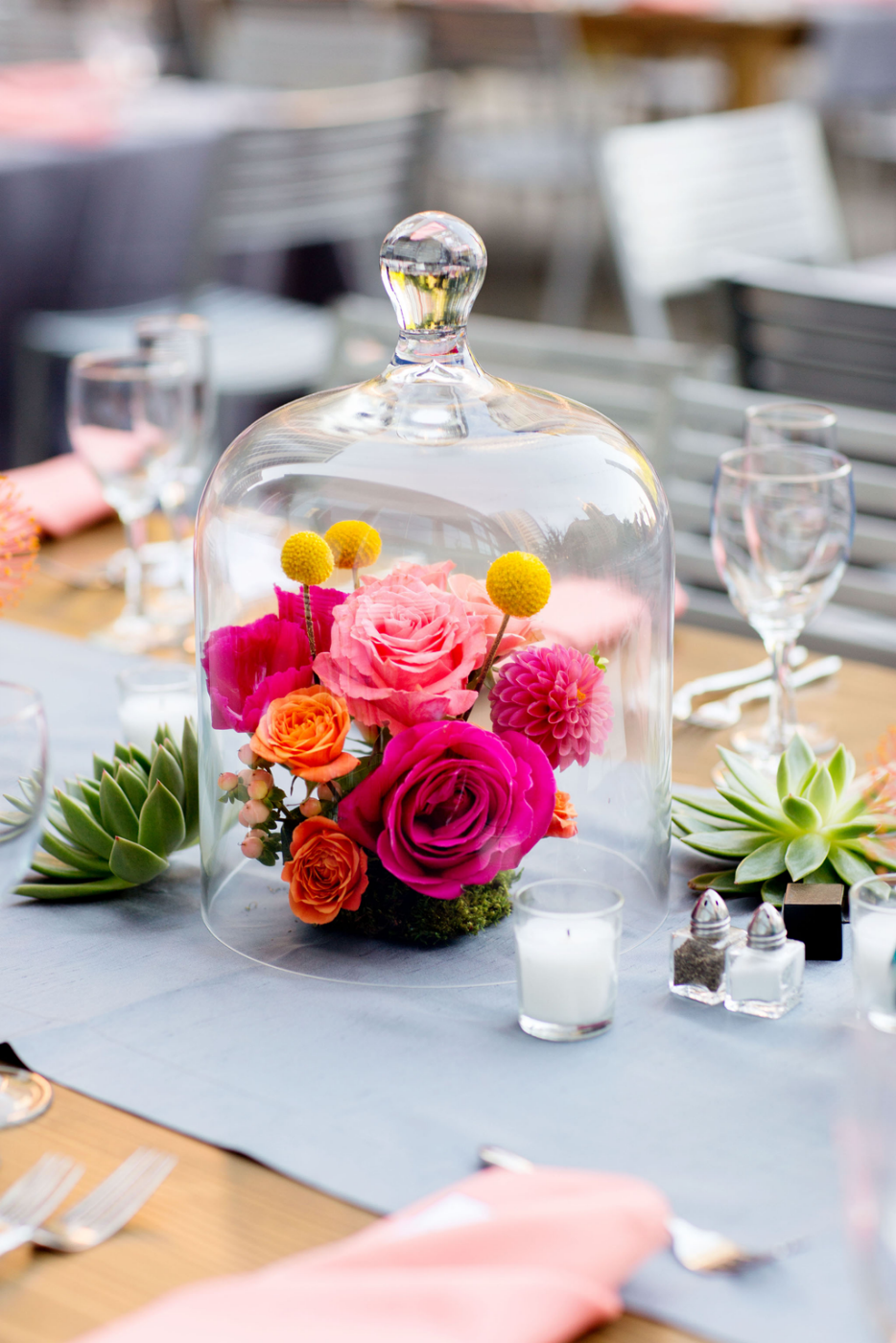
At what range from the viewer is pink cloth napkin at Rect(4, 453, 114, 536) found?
147 cm

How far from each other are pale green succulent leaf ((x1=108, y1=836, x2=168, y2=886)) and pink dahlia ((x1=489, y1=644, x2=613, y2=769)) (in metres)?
0.21

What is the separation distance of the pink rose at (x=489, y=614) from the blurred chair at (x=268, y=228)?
2033mm

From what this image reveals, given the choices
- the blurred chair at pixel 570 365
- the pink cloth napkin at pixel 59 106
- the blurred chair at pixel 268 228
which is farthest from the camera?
the pink cloth napkin at pixel 59 106

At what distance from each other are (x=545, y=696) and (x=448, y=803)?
0.24ft

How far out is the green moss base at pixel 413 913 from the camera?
761mm

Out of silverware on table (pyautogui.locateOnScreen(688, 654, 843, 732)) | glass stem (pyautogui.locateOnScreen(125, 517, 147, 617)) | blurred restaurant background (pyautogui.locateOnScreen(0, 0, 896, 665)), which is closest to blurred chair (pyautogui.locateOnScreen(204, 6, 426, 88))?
blurred restaurant background (pyautogui.locateOnScreen(0, 0, 896, 665))

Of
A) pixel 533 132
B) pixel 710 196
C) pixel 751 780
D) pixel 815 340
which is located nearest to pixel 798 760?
pixel 751 780

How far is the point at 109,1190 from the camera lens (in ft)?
1.92

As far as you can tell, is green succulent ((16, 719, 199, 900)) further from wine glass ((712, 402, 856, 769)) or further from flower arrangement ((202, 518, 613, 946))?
wine glass ((712, 402, 856, 769))

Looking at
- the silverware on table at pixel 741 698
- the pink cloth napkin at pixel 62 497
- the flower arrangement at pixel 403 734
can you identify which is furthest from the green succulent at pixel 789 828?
the pink cloth napkin at pixel 62 497

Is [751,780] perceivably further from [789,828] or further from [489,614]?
[489,614]

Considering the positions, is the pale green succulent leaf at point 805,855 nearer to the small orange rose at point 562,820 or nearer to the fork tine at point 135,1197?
the small orange rose at point 562,820

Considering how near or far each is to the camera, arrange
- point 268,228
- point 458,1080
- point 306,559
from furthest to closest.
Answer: point 268,228, point 306,559, point 458,1080

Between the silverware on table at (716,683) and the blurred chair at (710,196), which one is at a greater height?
the blurred chair at (710,196)
